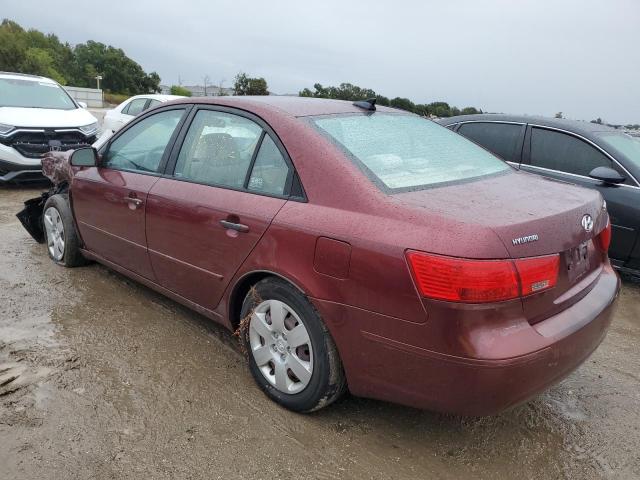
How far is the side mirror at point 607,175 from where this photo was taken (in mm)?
4809

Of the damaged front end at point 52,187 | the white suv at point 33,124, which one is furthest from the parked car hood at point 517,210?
the white suv at point 33,124

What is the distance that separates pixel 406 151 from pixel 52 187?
3.72 metres

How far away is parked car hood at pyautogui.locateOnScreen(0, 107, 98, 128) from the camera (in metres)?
7.73

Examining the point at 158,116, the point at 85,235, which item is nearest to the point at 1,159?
the point at 85,235

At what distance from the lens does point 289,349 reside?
2621 mm

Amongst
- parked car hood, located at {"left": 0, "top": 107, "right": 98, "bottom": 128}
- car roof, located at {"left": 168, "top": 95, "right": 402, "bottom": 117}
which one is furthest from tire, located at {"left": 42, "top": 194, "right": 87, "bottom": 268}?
parked car hood, located at {"left": 0, "top": 107, "right": 98, "bottom": 128}

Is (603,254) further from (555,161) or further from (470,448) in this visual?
(555,161)

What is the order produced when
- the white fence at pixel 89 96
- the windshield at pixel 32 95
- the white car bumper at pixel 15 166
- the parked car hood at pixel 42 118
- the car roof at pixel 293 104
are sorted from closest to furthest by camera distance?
1. the car roof at pixel 293 104
2. the white car bumper at pixel 15 166
3. the parked car hood at pixel 42 118
4. the windshield at pixel 32 95
5. the white fence at pixel 89 96

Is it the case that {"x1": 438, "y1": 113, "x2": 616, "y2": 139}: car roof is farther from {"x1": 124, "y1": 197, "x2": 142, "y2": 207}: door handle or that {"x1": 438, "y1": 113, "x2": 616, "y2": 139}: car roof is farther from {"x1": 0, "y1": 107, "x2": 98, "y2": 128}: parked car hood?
{"x1": 0, "y1": 107, "x2": 98, "y2": 128}: parked car hood

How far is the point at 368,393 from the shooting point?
2.38 m

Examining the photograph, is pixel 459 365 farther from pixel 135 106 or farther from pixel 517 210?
pixel 135 106

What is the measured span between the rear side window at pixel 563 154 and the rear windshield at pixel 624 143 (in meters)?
0.20

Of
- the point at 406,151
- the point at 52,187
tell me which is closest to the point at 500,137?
the point at 406,151

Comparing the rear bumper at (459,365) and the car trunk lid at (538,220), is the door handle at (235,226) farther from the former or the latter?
the car trunk lid at (538,220)
